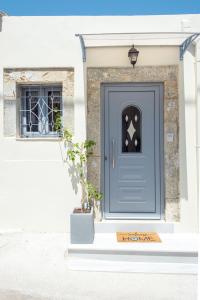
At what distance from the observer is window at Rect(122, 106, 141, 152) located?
5.39 m

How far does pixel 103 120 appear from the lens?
211 inches

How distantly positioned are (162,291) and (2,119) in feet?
12.3

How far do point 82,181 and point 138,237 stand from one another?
1.33 meters

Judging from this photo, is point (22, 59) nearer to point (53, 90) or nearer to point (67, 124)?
point (53, 90)

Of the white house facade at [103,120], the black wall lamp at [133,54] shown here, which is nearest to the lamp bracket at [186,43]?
the white house facade at [103,120]

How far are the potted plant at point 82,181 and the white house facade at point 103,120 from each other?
0.13 metres

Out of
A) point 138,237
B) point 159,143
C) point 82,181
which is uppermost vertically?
point 159,143

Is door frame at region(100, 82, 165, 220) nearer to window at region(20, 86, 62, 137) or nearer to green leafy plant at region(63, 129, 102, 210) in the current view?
green leafy plant at region(63, 129, 102, 210)

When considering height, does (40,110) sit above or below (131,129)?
above

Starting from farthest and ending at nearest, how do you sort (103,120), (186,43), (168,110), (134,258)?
(103,120), (168,110), (186,43), (134,258)

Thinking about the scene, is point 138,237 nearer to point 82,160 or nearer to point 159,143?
point 82,160

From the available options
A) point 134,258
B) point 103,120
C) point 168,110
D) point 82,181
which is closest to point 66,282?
point 134,258

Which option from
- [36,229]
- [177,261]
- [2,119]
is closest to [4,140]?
[2,119]

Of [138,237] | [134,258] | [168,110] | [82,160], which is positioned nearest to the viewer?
[134,258]
